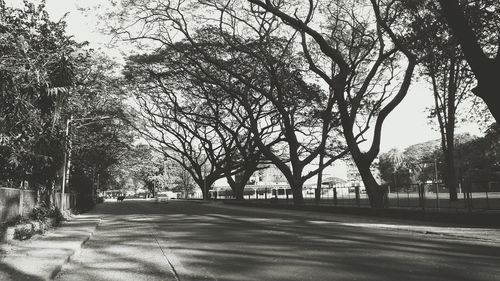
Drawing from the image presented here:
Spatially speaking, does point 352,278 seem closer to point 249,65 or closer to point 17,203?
point 17,203

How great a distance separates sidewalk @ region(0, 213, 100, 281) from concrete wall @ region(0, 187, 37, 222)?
2.59 ft

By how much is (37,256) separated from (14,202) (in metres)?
3.68

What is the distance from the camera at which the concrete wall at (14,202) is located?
1067 centimetres

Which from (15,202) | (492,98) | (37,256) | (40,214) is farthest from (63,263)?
(492,98)

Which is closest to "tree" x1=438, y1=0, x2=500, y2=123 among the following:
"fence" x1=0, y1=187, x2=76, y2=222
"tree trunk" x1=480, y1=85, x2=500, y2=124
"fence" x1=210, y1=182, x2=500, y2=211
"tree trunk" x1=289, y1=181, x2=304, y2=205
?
"tree trunk" x1=480, y1=85, x2=500, y2=124

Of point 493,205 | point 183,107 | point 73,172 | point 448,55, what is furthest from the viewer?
point 183,107

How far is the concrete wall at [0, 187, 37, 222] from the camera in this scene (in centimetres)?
1067

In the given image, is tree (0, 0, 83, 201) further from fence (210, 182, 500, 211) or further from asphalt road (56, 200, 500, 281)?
fence (210, 182, 500, 211)

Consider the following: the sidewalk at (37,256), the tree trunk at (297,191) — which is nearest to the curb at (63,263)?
the sidewalk at (37,256)

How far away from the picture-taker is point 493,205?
13.3m

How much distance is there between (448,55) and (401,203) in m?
5.98

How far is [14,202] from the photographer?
11906 millimetres

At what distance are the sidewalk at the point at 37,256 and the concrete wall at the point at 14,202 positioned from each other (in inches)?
31.1

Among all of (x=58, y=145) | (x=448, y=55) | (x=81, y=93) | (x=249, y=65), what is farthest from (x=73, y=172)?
(x=448, y=55)
